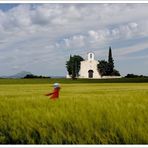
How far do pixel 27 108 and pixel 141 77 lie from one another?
10.0ft

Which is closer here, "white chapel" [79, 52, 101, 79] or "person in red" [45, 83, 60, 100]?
"person in red" [45, 83, 60, 100]

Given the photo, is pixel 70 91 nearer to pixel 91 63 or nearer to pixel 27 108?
pixel 91 63

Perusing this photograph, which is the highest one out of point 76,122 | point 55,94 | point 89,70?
point 89,70

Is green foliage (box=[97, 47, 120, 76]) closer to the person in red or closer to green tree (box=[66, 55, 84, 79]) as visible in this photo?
green tree (box=[66, 55, 84, 79])

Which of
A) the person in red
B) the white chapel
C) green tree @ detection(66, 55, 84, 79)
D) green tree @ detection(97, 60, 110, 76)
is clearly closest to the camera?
the person in red

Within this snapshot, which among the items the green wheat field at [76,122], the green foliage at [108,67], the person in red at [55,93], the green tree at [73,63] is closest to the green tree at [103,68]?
the green foliage at [108,67]

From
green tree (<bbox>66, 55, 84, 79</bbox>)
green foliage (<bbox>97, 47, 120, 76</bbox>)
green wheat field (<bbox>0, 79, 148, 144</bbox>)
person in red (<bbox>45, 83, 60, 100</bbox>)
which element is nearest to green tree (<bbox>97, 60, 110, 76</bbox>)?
green foliage (<bbox>97, 47, 120, 76</bbox>)

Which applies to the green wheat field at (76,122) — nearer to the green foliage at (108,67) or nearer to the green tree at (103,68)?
the green foliage at (108,67)

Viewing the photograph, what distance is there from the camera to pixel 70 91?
8.70 m

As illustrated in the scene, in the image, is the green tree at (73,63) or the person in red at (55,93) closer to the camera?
the person in red at (55,93)

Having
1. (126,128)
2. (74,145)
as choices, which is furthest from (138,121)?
(74,145)

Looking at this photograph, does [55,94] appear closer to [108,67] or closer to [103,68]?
[108,67]

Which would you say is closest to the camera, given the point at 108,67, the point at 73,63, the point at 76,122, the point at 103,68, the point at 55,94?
the point at 76,122

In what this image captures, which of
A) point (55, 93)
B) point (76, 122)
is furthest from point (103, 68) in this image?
point (76, 122)
